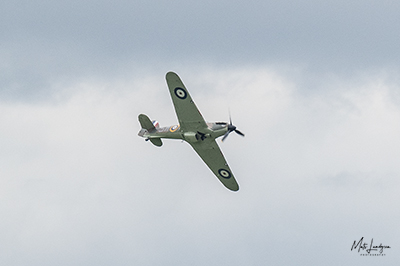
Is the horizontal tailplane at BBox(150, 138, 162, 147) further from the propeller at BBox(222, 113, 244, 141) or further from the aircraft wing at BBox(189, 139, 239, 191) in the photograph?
the propeller at BBox(222, 113, 244, 141)

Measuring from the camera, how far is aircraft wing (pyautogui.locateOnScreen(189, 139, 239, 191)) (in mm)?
48256

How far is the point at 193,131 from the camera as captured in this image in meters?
46.1

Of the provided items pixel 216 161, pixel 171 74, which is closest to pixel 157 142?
pixel 216 161

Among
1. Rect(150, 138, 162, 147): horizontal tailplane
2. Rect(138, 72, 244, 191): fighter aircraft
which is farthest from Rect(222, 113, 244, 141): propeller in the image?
Rect(150, 138, 162, 147): horizontal tailplane

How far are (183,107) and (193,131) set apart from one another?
258cm

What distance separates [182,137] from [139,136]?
6217mm

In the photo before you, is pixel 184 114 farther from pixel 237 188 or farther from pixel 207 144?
pixel 237 188

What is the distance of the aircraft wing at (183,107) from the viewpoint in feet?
142

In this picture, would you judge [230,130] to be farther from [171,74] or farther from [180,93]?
[171,74]

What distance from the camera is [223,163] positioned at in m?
50.2

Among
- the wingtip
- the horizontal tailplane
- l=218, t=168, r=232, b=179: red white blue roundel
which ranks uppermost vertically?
l=218, t=168, r=232, b=179: red white blue roundel

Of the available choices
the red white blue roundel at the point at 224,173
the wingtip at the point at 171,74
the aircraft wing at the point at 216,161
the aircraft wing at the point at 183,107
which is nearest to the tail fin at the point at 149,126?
the aircraft wing at the point at 216,161

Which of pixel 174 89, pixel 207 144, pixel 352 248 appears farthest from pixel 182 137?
pixel 352 248

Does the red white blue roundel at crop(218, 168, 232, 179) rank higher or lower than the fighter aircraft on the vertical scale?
higher
